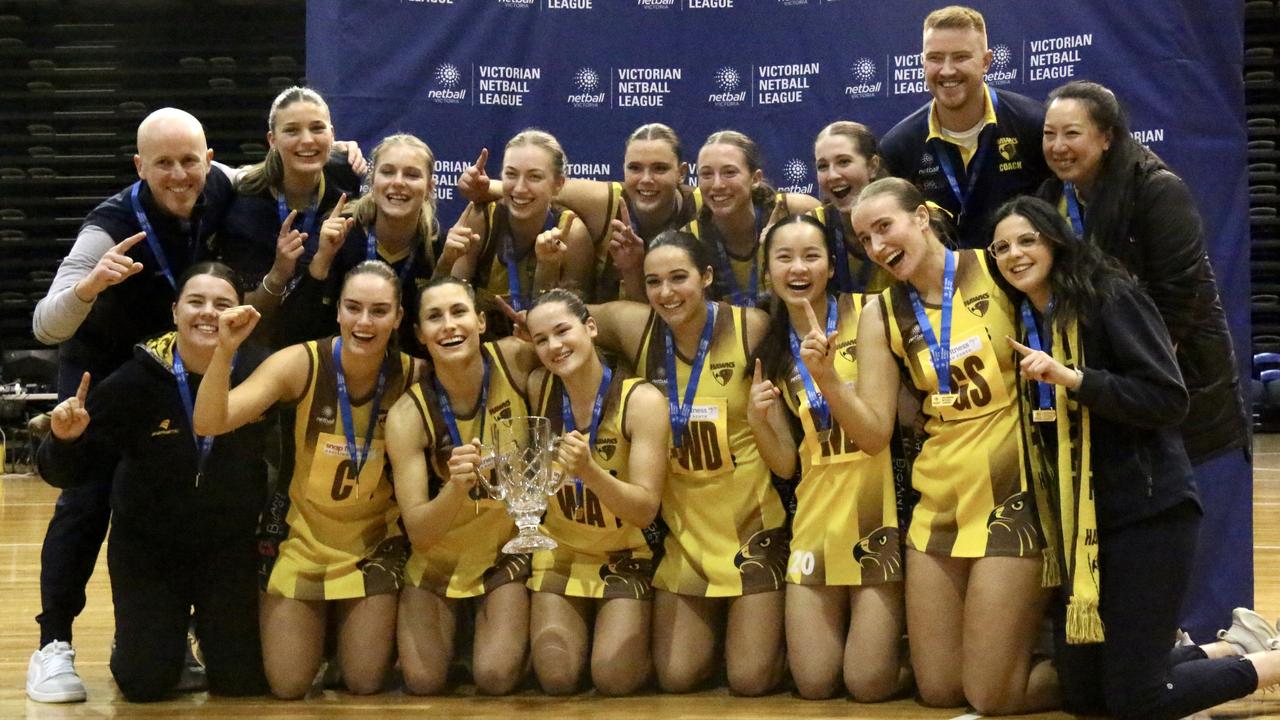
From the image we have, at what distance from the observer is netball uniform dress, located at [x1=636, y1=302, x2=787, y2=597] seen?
395 cm

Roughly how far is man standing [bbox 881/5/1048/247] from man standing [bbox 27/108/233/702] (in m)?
2.61

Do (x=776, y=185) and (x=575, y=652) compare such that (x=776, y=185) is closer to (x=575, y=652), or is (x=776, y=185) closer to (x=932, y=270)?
(x=932, y=270)

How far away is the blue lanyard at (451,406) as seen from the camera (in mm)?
3965

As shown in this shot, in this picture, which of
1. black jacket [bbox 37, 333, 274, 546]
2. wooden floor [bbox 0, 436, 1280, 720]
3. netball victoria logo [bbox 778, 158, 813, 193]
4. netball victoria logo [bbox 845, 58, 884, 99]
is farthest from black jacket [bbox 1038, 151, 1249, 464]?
black jacket [bbox 37, 333, 274, 546]

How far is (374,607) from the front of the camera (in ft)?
13.0

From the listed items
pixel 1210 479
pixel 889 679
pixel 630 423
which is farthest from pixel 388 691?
pixel 1210 479

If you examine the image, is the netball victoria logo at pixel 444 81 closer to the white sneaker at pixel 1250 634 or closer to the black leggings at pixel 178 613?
the black leggings at pixel 178 613

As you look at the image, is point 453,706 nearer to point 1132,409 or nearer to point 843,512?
point 843,512

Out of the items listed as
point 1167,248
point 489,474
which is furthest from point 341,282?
point 1167,248

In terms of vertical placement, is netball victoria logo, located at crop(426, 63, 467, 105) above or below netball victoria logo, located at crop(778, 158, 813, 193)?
above

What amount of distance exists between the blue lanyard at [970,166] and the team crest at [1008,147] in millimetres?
56

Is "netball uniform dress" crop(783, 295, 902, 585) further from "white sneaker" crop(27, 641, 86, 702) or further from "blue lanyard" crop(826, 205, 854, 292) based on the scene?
"white sneaker" crop(27, 641, 86, 702)

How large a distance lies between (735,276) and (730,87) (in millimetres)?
1345

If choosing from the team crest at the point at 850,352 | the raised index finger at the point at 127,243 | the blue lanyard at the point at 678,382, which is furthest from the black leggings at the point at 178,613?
the team crest at the point at 850,352
